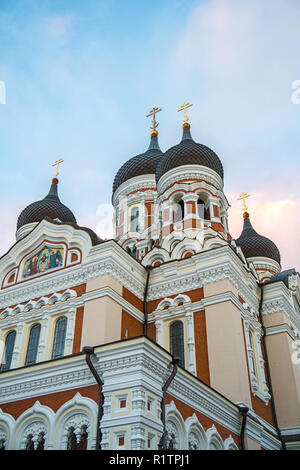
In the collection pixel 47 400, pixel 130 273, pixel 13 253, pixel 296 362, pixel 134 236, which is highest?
pixel 134 236

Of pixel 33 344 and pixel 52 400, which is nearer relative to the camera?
pixel 52 400

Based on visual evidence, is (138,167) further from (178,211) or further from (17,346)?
(17,346)

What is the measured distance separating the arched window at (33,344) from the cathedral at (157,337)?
3 centimetres

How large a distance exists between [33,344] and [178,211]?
7.20m

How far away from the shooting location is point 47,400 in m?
9.29

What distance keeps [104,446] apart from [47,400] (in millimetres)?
1739

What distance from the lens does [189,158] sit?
18.6 meters

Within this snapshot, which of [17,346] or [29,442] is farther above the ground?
[17,346]

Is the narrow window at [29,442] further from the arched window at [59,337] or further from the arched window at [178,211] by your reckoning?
the arched window at [178,211]

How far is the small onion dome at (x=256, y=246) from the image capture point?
2294 centimetres

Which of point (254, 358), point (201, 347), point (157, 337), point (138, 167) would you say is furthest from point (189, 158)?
point (201, 347)
